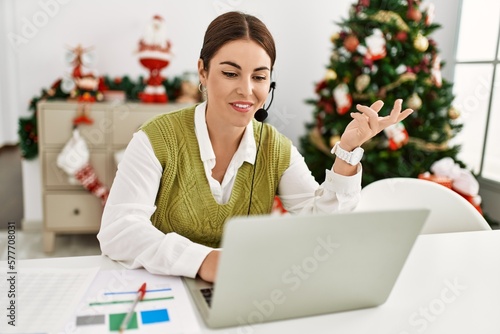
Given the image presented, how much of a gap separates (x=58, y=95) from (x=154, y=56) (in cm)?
68

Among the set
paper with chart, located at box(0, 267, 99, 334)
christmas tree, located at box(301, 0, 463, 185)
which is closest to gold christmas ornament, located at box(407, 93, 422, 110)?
christmas tree, located at box(301, 0, 463, 185)

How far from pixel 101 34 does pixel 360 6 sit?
1729mm

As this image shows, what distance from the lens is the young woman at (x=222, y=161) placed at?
3.59 feet

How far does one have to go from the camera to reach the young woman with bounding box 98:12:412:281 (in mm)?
1094

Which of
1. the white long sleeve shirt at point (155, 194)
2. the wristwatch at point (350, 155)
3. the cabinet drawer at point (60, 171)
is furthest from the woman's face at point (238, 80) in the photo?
the cabinet drawer at point (60, 171)

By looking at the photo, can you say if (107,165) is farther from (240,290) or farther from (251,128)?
(240,290)

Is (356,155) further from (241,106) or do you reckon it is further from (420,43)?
(420,43)

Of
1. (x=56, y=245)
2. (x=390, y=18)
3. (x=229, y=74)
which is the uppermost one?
(x=390, y=18)

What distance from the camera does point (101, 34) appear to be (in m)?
3.12

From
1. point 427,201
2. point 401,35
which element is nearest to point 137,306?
point 427,201

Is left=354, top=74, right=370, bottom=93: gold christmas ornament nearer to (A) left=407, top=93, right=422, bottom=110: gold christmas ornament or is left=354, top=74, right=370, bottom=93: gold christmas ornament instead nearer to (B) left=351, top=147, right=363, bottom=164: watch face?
(A) left=407, top=93, right=422, bottom=110: gold christmas ornament

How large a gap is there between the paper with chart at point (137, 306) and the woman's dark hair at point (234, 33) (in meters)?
0.60

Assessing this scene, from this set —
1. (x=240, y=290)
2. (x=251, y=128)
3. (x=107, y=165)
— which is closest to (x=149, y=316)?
(x=240, y=290)

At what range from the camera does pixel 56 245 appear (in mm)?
3037
